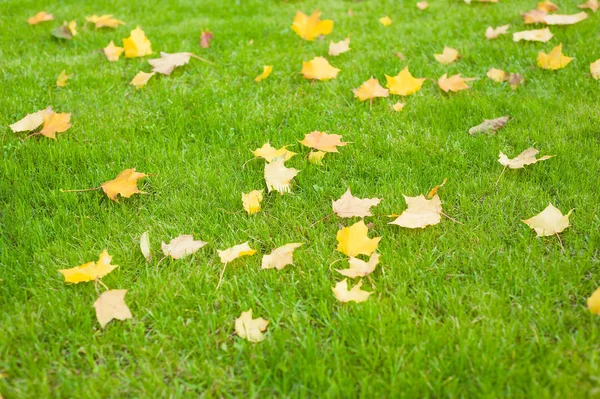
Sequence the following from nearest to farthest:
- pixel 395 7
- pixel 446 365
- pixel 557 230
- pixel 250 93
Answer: pixel 446 365 → pixel 557 230 → pixel 250 93 → pixel 395 7

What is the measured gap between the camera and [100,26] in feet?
13.3

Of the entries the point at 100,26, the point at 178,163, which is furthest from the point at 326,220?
the point at 100,26

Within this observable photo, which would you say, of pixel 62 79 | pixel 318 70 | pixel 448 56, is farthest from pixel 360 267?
pixel 62 79

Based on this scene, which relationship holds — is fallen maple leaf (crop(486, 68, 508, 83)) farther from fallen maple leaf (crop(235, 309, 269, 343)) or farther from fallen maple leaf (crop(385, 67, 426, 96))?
fallen maple leaf (crop(235, 309, 269, 343))

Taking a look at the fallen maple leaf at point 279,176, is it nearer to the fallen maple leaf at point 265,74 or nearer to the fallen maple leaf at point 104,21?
the fallen maple leaf at point 265,74

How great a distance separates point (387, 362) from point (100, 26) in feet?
12.3

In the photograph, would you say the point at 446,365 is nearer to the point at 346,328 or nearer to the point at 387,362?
the point at 387,362

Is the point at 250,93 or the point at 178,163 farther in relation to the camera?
the point at 250,93

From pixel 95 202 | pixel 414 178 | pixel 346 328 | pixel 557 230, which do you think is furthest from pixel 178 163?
pixel 557 230

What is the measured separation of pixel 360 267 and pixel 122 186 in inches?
42.9

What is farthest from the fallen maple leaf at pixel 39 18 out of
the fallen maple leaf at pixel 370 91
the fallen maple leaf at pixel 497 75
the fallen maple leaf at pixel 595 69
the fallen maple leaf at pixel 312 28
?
the fallen maple leaf at pixel 595 69

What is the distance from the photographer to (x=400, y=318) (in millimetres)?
1521

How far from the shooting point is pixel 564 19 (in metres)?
3.57

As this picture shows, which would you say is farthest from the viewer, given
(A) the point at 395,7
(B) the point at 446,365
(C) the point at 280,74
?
(A) the point at 395,7
